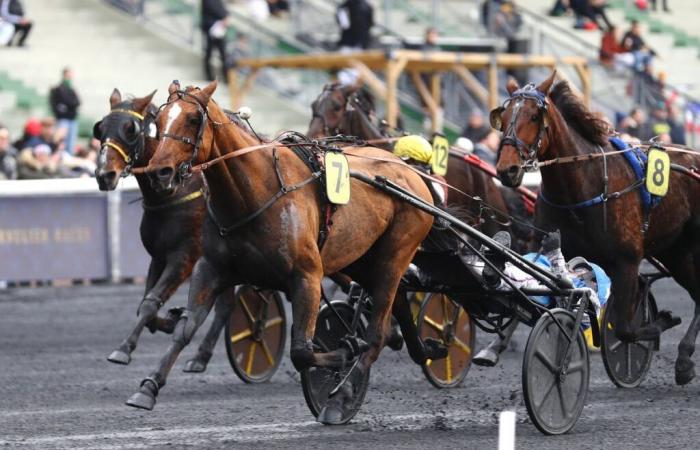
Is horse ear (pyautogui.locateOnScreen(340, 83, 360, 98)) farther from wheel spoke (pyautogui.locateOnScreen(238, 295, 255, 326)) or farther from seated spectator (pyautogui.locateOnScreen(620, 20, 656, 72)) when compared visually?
seated spectator (pyautogui.locateOnScreen(620, 20, 656, 72))

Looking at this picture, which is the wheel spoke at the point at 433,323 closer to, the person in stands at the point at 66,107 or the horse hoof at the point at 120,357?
the horse hoof at the point at 120,357

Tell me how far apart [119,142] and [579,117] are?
2.82 metres

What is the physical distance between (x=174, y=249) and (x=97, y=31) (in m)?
13.4

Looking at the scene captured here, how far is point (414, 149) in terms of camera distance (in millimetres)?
9078

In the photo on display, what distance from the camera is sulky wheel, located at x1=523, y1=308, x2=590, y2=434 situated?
7409mm

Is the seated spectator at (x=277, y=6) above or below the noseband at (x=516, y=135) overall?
above

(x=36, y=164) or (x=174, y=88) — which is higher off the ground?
(x=174, y=88)

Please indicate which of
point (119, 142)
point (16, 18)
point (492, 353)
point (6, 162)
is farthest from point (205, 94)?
point (16, 18)

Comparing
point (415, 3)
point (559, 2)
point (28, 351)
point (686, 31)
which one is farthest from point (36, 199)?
point (686, 31)

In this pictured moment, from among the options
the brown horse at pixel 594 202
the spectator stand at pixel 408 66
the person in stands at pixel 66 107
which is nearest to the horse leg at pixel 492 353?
the brown horse at pixel 594 202

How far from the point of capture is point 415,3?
23.9 meters

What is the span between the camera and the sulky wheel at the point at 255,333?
942 centimetres

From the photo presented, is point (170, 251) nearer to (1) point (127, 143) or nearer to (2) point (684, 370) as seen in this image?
(1) point (127, 143)

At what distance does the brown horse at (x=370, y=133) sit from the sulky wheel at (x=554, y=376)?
3.46m
